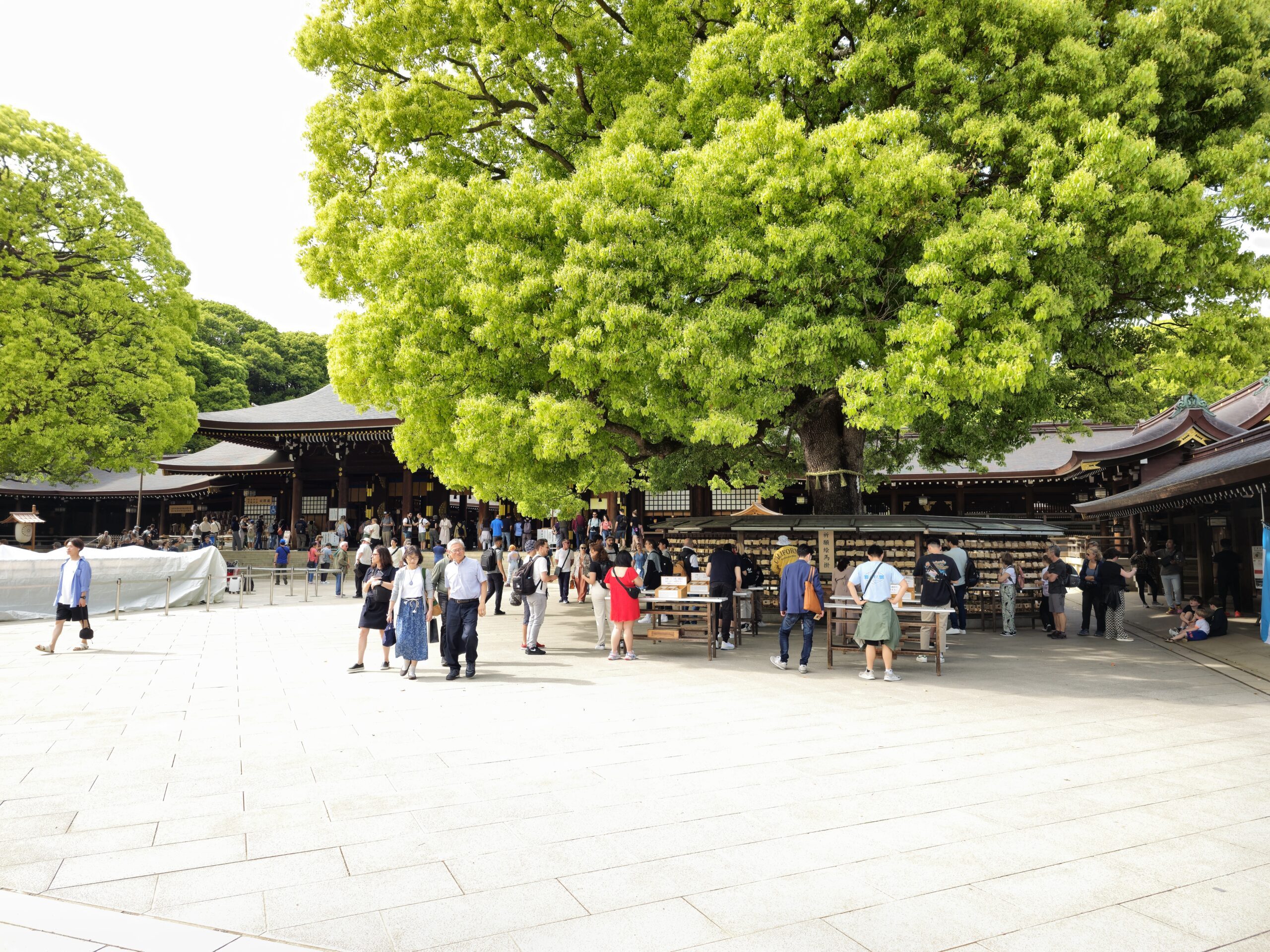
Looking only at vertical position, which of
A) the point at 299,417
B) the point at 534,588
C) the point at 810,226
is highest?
the point at 299,417

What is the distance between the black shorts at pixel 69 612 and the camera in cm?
1053

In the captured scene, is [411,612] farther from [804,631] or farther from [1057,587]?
[1057,587]

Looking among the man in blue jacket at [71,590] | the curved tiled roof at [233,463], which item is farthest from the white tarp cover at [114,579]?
the curved tiled roof at [233,463]

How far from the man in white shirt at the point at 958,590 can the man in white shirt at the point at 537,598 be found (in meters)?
6.48

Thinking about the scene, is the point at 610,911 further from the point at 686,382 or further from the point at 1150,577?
the point at 1150,577

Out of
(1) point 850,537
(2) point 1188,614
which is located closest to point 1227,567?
(2) point 1188,614

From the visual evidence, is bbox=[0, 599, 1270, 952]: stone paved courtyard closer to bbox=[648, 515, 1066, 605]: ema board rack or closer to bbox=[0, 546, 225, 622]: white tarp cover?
bbox=[648, 515, 1066, 605]: ema board rack

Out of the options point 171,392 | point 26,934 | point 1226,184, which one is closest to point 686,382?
point 1226,184

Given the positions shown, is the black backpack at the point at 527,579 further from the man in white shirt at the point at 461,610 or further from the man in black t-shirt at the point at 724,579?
the man in black t-shirt at the point at 724,579

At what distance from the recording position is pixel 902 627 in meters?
11.1

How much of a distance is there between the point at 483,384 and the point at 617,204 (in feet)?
11.0

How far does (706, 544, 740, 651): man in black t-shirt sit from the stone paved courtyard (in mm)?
2558

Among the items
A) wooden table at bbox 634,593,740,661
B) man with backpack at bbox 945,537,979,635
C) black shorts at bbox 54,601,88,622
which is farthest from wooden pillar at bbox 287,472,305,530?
man with backpack at bbox 945,537,979,635

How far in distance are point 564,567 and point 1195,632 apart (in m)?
10.7
